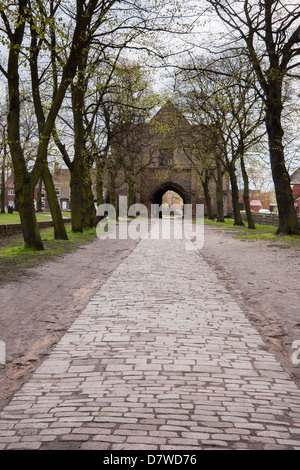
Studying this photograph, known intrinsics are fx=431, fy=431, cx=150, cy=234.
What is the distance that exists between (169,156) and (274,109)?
121ft

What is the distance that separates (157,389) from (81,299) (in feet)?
12.8

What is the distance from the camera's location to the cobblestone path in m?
2.91

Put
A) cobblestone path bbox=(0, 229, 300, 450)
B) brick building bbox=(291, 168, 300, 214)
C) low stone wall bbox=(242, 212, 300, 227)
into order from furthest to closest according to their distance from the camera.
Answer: brick building bbox=(291, 168, 300, 214) < low stone wall bbox=(242, 212, 300, 227) < cobblestone path bbox=(0, 229, 300, 450)

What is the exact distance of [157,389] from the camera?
3.63 m

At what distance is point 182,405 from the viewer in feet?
11.0

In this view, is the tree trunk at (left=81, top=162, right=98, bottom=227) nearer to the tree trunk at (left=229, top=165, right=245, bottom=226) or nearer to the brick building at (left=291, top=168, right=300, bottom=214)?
the tree trunk at (left=229, top=165, right=245, bottom=226)

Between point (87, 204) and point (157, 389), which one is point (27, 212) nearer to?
point (157, 389)

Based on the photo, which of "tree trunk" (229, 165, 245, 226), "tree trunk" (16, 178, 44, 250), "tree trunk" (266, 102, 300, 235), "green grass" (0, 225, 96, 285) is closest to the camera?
"green grass" (0, 225, 96, 285)

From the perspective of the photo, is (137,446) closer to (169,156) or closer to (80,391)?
(80,391)

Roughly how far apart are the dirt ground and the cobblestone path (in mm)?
237

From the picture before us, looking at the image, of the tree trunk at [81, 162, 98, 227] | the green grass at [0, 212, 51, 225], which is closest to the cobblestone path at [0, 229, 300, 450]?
the tree trunk at [81, 162, 98, 227]

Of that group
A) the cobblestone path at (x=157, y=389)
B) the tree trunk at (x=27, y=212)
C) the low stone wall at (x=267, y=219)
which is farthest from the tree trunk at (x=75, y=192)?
the low stone wall at (x=267, y=219)

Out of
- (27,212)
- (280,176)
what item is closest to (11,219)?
(27,212)

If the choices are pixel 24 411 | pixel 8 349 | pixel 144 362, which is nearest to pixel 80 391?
pixel 24 411
